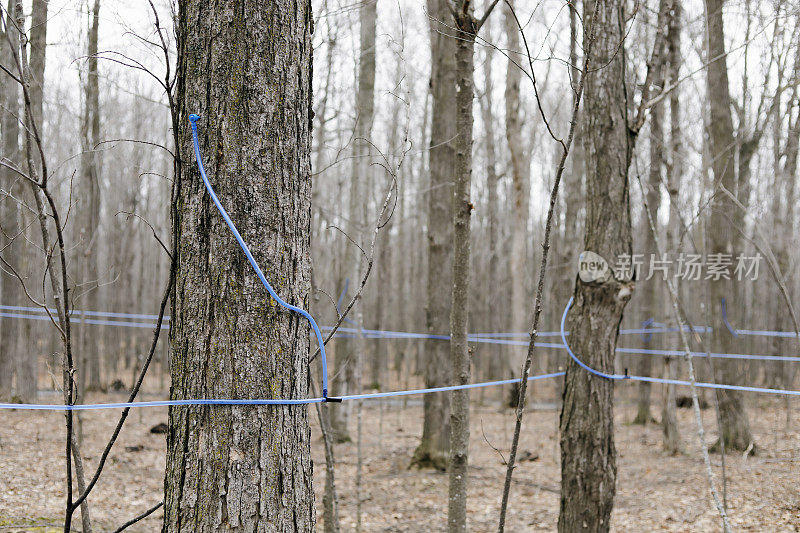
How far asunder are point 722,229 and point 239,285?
24.6 feet

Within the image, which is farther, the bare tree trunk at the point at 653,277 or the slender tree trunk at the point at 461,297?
the bare tree trunk at the point at 653,277

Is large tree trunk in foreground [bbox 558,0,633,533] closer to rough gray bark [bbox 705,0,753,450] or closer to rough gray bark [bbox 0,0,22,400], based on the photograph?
rough gray bark [bbox 705,0,753,450]

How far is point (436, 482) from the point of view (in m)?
6.18

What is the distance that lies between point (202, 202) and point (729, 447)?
7.66m

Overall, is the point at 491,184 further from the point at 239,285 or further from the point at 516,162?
the point at 239,285

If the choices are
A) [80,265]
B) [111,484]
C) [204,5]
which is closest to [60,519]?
[111,484]

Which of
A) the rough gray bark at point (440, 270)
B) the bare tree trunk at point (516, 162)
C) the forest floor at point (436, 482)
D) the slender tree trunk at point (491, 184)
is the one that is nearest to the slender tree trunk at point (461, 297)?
the forest floor at point (436, 482)

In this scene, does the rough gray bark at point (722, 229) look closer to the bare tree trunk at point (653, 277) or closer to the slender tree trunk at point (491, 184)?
the bare tree trunk at point (653, 277)

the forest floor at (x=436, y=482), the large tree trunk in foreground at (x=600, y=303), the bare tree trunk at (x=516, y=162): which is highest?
the bare tree trunk at (x=516, y=162)

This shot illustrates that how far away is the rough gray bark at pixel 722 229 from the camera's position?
729cm

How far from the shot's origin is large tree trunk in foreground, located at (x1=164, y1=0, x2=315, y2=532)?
4.86ft

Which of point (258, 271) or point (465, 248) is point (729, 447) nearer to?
point (465, 248)

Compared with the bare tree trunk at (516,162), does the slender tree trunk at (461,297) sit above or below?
below

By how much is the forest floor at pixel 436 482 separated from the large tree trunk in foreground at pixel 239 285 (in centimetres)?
269
